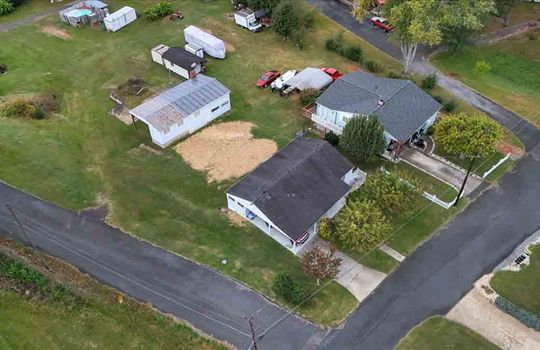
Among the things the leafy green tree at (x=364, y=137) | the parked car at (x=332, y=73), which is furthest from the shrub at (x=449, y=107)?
the parked car at (x=332, y=73)

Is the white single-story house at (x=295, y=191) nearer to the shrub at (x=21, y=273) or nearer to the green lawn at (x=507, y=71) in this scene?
the shrub at (x=21, y=273)

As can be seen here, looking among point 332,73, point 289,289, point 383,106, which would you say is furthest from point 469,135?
point 289,289

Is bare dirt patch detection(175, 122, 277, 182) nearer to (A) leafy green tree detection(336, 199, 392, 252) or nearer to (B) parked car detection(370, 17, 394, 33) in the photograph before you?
(A) leafy green tree detection(336, 199, 392, 252)

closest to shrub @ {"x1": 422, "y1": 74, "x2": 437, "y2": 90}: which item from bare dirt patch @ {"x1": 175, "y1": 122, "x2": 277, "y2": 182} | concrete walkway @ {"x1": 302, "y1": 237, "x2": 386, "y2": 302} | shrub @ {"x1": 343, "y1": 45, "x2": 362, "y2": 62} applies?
shrub @ {"x1": 343, "y1": 45, "x2": 362, "y2": 62}

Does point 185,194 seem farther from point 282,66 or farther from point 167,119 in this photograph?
point 282,66

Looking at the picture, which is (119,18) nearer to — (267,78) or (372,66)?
(267,78)

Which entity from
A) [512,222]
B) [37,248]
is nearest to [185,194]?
[37,248]
